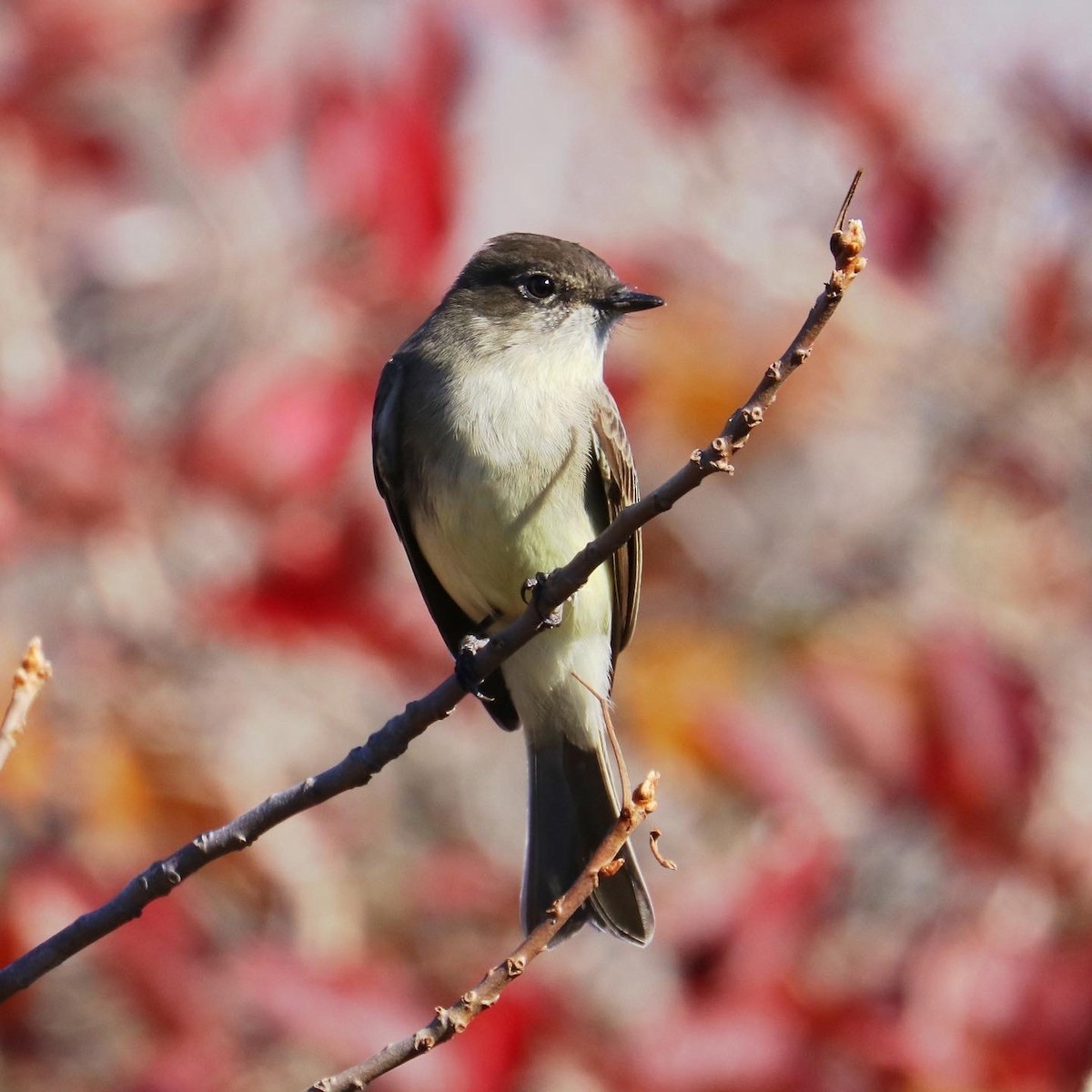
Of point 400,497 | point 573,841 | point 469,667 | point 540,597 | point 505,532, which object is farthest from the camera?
point 573,841

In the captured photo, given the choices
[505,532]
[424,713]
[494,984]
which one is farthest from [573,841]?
[494,984]

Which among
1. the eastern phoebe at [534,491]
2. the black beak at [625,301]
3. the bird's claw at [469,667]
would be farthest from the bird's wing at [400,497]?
the black beak at [625,301]

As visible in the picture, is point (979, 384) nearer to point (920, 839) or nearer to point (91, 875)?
point (920, 839)

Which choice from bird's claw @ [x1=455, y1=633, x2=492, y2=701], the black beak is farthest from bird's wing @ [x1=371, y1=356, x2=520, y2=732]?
the black beak

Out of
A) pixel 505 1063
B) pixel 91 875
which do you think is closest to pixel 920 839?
pixel 505 1063

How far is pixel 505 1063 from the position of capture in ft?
10.4

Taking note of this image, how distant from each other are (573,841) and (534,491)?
0.84 m

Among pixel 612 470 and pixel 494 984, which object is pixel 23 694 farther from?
pixel 612 470

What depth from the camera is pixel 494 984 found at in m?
1.80

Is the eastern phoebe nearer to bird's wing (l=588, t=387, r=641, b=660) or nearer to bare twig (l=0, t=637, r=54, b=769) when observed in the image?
bird's wing (l=588, t=387, r=641, b=660)

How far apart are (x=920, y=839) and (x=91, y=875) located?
250cm

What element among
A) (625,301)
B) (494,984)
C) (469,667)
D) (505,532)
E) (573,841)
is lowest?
(494,984)

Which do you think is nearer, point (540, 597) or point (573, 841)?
point (540, 597)

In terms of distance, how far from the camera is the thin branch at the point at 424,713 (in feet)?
5.70
